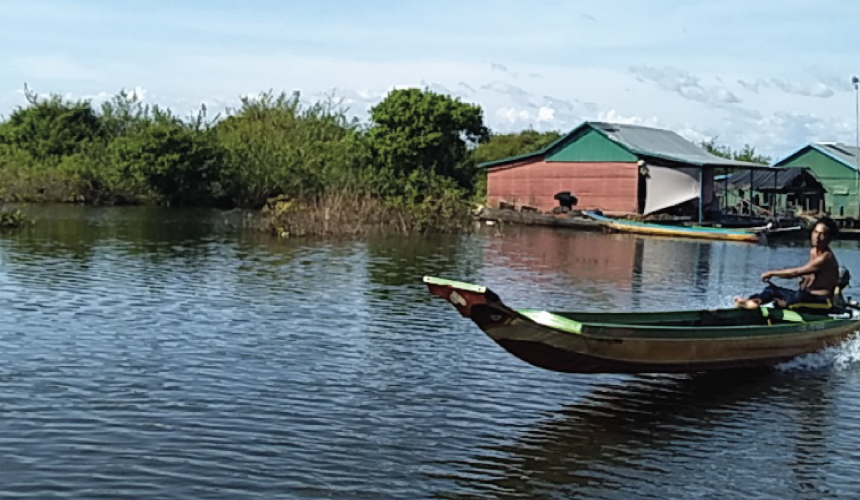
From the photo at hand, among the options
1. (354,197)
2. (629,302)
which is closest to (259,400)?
(629,302)

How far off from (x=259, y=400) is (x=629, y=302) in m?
10.1

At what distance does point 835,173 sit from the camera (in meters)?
47.5

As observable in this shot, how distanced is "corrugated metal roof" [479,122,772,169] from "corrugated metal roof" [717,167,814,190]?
1.53 metres

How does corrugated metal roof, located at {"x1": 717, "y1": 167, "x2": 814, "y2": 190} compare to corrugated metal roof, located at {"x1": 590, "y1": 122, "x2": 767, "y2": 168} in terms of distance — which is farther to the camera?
corrugated metal roof, located at {"x1": 717, "y1": 167, "x2": 814, "y2": 190}

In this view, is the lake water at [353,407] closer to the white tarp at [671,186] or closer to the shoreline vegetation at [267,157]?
the shoreline vegetation at [267,157]

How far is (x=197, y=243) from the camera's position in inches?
1120

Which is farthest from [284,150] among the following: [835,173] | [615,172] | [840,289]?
[840,289]

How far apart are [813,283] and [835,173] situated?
37238 millimetres

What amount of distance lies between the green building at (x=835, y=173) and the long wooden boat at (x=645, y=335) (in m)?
35.3

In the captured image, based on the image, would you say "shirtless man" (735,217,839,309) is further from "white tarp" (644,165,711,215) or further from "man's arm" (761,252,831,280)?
"white tarp" (644,165,711,215)

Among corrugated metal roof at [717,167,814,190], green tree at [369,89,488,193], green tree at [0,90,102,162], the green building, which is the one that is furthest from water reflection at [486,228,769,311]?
green tree at [0,90,102,162]

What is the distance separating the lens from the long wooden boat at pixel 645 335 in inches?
378

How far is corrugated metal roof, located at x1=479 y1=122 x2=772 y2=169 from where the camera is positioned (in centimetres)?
4053

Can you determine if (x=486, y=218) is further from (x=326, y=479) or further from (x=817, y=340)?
(x=326, y=479)
